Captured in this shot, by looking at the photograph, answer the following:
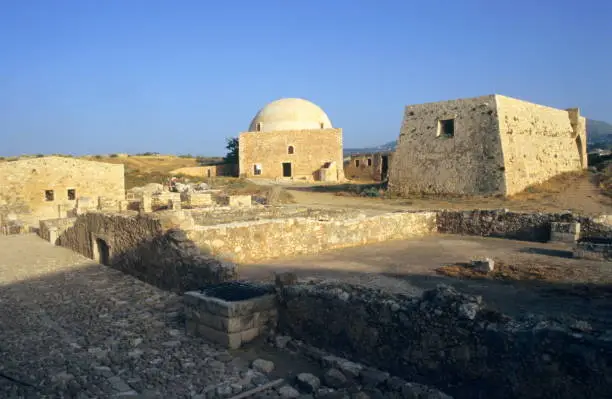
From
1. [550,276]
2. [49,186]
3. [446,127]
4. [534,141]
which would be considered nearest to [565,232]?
[550,276]

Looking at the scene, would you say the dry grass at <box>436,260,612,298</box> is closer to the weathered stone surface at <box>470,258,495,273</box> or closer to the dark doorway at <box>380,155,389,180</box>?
the weathered stone surface at <box>470,258,495,273</box>

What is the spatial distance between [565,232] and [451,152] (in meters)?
10.9

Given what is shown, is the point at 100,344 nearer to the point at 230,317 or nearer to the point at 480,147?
the point at 230,317

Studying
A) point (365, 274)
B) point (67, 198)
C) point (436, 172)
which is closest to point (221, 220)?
point (365, 274)

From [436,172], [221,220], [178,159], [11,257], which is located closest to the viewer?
[221,220]

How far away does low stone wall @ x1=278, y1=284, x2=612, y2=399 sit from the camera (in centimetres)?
392

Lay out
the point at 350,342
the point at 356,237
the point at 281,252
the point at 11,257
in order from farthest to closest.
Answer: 1. the point at 11,257
2. the point at 356,237
3. the point at 281,252
4. the point at 350,342

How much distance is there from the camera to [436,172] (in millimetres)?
21719

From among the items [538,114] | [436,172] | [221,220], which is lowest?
[221,220]

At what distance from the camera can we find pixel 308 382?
5.12m

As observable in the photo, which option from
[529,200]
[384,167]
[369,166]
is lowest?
[529,200]

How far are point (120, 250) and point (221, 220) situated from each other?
256cm

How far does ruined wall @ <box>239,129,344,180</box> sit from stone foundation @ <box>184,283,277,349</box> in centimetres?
2913

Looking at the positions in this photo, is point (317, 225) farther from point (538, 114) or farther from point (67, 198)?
point (67, 198)
